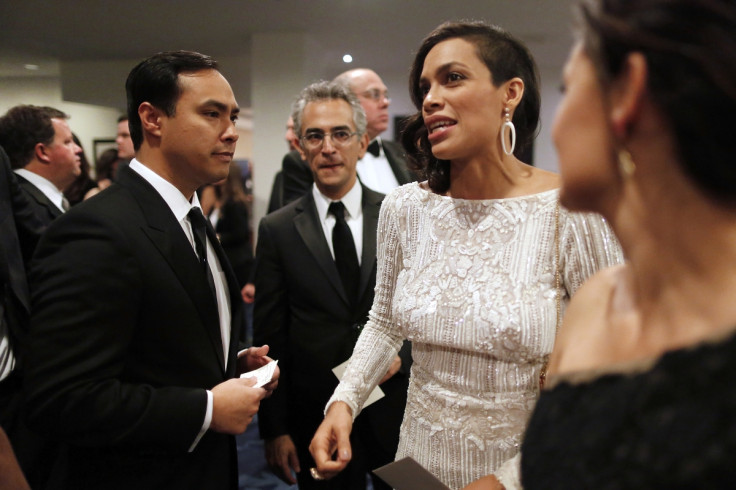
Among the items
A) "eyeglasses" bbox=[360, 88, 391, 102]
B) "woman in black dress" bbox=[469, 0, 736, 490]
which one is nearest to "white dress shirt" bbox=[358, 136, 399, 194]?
"eyeglasses" bbox=[360, 88, 391, 102]

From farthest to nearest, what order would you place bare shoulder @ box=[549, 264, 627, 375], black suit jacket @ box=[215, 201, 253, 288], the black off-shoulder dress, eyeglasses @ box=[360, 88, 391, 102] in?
1. black suit jacket @ box=[215, 201, 253, 288]
2. eyeglasses @ box=[360, 88, 391, 102]
3. bare shoulder @ box=[549, 264, 627, 375]
4. the black off-shoulder dress

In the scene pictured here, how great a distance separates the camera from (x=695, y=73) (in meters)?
0.58

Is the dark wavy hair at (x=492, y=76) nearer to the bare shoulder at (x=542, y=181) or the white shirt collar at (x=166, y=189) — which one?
the bare shoulder at (x=542, y=181)

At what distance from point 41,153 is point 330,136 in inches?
76.3

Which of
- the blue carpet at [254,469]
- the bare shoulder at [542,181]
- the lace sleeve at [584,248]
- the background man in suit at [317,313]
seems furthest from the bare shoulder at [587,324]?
the blue carpet at [254,469]

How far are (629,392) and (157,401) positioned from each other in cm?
105

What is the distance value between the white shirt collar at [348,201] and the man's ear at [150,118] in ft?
2.88

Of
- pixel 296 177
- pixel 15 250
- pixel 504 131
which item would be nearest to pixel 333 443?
pixel 504 131

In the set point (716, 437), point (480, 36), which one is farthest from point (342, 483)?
point (716, 437)

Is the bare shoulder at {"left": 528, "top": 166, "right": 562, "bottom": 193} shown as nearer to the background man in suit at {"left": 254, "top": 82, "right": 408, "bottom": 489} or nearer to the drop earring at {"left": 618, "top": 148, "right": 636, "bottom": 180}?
the drop earring at {"left": 618, "top": 148, "right": 636, "bottom": 180}

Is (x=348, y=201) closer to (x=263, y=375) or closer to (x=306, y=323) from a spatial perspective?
(x=306, y=323)

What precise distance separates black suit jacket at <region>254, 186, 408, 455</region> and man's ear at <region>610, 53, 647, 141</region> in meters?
1.64

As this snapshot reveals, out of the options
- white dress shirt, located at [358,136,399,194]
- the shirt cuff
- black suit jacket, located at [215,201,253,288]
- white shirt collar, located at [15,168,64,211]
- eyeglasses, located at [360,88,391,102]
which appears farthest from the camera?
black suit jacket, located at [215,201,253,288]

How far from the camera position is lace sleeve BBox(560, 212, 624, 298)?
1321mm
